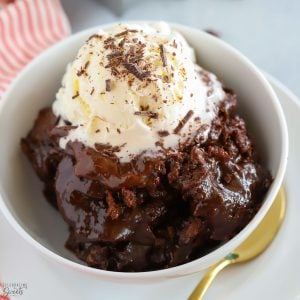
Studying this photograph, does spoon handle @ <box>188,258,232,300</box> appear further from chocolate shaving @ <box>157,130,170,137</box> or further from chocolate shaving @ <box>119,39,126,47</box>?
chocolate shaving @ <box>119,39,126,47</box>

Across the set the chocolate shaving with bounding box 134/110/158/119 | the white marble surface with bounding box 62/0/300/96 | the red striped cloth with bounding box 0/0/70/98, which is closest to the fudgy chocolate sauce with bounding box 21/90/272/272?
the chocolate shaving with bounding box 134/110/158/119

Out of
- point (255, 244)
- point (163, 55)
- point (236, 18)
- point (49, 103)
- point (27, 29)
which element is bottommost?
point (27, 29)

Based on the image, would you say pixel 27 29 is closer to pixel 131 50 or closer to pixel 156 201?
pixel 131 50

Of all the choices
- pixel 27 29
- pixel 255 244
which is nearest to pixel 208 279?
pixel 255 244

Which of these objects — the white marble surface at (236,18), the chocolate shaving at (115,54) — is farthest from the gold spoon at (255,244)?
the white marble surface at (236,18)

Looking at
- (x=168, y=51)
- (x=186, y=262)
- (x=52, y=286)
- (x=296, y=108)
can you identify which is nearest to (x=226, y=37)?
(x=296, y=108)

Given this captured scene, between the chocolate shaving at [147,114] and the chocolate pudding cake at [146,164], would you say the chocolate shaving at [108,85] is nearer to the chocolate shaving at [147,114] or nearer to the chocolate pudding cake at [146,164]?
the chocolate pudding cake at [146,164]

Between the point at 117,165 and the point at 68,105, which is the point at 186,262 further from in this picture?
the point at 68,105
